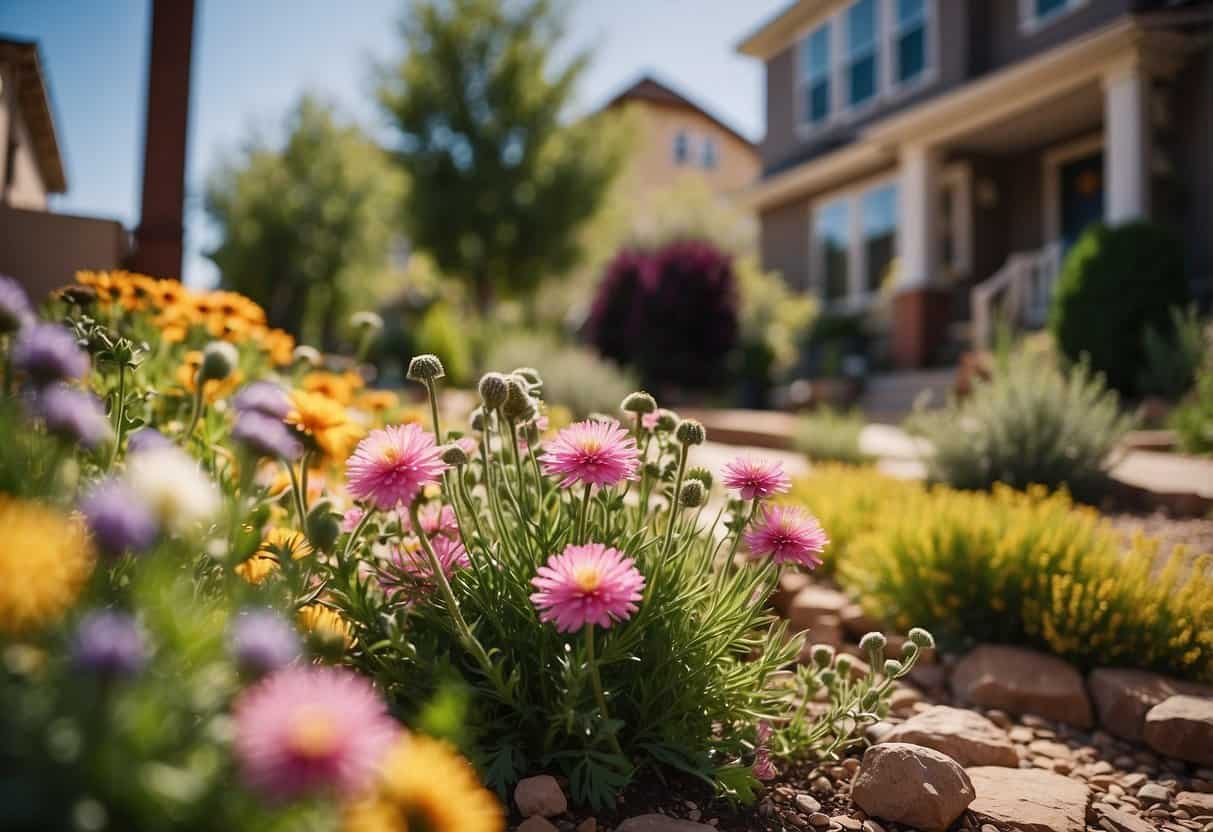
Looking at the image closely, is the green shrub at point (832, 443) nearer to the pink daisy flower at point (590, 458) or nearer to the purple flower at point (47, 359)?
the pink daisy flower at point (590, 458)

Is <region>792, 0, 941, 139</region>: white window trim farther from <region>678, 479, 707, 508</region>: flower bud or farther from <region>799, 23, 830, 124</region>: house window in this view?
<region>678, 479, 707, 508</region>: flower bud

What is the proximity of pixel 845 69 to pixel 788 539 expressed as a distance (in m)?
14.7

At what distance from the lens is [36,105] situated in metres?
8.93

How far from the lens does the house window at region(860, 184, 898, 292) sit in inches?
527

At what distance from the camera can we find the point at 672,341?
33.7ft

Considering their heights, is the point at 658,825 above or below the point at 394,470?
below

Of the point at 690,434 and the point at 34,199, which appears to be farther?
the point at 34,199

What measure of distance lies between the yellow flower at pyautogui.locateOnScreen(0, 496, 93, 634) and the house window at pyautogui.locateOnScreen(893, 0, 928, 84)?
1405cm

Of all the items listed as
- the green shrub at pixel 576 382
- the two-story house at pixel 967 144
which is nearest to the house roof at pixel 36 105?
the green shrub at pixel 576 382

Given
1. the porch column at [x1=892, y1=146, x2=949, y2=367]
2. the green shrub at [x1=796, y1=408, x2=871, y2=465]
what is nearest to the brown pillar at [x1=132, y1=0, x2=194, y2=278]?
the green shrub at [x1=796, y1=408, x2=871, y2=465]

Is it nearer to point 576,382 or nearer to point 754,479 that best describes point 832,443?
point 576,382

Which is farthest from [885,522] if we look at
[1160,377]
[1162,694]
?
[1160,377]

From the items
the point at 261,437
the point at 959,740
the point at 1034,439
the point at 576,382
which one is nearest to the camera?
the point at 261,437

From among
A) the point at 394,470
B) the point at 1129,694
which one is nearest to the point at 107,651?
the point at 394,470
